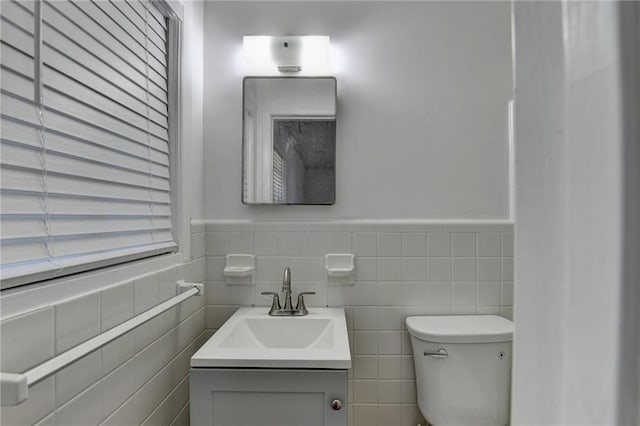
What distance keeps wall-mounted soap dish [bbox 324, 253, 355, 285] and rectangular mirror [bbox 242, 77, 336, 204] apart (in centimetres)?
24

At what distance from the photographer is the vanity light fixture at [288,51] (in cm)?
169

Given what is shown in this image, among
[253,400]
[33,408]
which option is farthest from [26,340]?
[253,400]

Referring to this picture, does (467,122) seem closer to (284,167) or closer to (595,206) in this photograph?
(284,167)

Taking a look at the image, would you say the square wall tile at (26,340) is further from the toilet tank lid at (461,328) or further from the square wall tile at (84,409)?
the toilet tank lid at (461,328)

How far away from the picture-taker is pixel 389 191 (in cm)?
172

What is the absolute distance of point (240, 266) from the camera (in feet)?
5.56

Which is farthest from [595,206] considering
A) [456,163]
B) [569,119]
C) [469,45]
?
[469,45]

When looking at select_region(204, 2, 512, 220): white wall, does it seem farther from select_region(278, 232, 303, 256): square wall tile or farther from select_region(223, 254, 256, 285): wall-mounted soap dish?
select_region(223, 254, 256, 285): wall-mounted soap dish

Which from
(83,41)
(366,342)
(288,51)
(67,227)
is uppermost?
(288,51)

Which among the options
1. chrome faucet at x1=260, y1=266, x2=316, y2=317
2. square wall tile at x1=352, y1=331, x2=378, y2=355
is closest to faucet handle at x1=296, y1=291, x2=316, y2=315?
chrome faucet at x1=260, y1=266, x2=316, y2=317

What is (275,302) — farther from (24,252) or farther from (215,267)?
(24,252)

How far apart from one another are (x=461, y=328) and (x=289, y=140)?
1043mm

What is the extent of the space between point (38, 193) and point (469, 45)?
1.69m


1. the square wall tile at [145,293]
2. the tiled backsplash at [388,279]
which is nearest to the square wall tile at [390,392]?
the tiled backsplash at [388,279]
